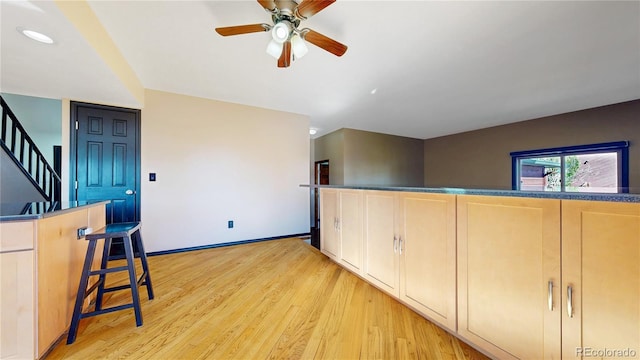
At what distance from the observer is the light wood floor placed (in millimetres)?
1399

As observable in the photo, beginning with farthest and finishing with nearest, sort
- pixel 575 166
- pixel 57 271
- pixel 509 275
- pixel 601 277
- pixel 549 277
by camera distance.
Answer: pixel 575 166
pixel 57 271
pixel 509 275
pixel 549 277
pixel 601 277

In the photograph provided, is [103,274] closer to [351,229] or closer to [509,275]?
[351,229]

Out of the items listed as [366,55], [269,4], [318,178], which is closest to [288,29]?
[269,4]

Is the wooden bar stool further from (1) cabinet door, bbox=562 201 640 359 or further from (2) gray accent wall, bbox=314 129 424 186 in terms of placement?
(2) gray accent wall, bbox=314 129 424 186

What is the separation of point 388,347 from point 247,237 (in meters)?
2.87

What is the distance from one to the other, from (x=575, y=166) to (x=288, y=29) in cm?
562

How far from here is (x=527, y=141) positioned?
182 inches

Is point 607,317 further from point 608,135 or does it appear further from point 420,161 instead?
point 420,161

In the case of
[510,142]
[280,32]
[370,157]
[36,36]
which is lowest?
[370,157]

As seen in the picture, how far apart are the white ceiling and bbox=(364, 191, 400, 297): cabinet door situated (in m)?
1.44

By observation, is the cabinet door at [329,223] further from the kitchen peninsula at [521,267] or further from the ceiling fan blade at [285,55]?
the ceiling fan blade at [285,55]

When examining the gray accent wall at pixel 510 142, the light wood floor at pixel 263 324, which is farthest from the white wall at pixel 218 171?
the gray accent wall at pixel 510 142

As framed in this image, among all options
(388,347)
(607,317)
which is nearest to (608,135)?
(607,317)

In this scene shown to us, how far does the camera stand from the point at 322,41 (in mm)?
1826
